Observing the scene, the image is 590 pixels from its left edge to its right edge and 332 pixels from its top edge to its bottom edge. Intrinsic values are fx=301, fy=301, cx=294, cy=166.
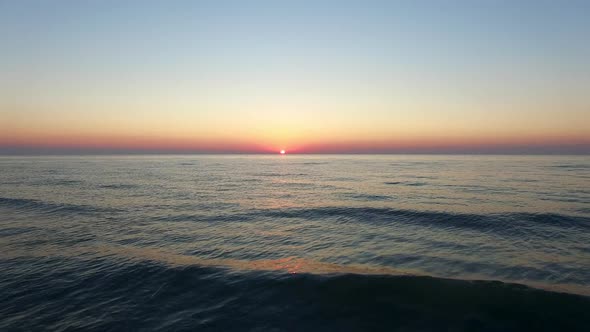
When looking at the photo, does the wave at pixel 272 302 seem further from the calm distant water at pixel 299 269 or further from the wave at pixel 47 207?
→ the wave at pixel 47 207

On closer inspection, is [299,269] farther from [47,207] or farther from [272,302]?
[47,207]

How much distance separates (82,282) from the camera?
13016mm

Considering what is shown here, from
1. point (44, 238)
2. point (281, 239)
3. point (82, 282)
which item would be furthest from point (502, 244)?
point (44, 238)

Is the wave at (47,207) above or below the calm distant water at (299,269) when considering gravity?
above

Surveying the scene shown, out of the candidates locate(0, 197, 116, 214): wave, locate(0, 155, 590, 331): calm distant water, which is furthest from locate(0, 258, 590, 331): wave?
locate(0, 197, 116, 214): wave

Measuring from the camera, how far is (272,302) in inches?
442

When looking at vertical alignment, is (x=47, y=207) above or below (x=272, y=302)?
above

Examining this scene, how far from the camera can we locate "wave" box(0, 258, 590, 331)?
31.9ft

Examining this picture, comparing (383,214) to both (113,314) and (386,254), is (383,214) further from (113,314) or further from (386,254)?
(113,314)

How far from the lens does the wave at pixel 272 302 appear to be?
31.9 ft

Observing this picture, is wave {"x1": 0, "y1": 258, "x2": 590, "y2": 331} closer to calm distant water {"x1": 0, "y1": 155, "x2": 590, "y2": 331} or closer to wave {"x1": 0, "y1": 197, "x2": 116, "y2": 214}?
calm distant water {"x1": 0, "y1": 155, "x2": 590, "y2": 331}

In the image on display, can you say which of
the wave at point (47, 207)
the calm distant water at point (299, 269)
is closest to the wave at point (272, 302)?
the calm distant water at point (299, 269)

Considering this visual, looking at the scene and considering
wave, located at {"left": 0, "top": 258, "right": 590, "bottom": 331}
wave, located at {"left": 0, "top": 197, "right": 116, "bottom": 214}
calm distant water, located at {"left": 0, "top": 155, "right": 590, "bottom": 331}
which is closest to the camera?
wave, located at {"left": 0, "top": 258, "right": 590, "bottom": 331}

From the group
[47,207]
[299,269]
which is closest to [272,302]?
[299,269]
